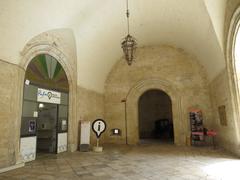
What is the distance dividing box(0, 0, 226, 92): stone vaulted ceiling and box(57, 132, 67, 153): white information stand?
2404 millimetres

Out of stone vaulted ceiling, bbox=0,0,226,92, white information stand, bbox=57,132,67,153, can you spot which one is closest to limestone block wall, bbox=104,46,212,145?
stone vaulted ceiling, bbox=0,0,226,92

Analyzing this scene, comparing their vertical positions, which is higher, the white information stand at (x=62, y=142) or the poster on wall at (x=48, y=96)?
the poster on wall at (x=48, y=96)

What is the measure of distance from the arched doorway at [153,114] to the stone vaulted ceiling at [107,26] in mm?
4941

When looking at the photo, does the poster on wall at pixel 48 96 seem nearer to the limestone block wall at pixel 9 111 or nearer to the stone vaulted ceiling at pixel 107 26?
the limestone block wall at pixel 9 111

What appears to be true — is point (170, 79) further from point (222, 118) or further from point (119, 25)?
point (119, 25)

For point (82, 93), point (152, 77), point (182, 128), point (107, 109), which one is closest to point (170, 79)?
point (152, 77)

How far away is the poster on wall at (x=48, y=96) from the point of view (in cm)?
569

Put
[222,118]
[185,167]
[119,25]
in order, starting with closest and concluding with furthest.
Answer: [185,167] → [222,118] → [119,25]

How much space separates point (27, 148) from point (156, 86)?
20.8 feet

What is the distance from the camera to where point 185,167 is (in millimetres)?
4281

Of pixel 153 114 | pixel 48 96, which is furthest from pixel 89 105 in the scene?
pixel 153 114

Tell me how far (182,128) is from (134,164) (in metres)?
4.73

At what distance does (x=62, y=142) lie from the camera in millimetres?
6531

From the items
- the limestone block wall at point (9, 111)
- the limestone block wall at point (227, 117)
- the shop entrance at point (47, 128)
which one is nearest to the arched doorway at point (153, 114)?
the limestone block wall at point (227, 117)
